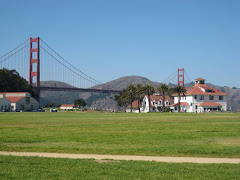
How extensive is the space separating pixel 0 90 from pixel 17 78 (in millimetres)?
7723

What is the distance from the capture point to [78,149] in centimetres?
1908

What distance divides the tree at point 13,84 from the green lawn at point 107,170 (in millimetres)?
126441

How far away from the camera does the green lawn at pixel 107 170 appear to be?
39.2 feet

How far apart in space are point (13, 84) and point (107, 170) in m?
136

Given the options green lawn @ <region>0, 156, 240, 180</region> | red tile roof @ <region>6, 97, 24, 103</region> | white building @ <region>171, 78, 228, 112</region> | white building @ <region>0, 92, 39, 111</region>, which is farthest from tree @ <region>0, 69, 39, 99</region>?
green lawn @ <region>0, 156, 240, 180</region>

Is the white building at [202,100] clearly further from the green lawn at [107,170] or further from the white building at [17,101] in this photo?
the green lawn at [107,170]

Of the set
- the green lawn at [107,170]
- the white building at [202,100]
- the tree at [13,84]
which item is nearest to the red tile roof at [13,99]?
the tree at [13,84]

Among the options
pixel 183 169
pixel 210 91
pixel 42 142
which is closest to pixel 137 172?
pixel 183 169

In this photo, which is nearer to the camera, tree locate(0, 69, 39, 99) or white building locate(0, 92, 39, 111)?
white building locate(0, 92, 39, 111)

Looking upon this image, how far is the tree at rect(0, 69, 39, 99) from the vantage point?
5428 inches

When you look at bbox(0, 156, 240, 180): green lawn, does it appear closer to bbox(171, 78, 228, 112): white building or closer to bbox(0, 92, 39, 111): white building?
bbox(171, 78, 228, 112): white building

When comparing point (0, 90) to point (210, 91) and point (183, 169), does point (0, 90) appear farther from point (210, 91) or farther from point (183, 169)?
point (183, 169)

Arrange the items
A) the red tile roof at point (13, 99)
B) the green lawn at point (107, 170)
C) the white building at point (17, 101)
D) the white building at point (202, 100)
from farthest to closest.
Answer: the white building at point (17, 101), the red tile roof at point (13, 99), the white building at point (202, 100), the green lawn at point (107, 170)

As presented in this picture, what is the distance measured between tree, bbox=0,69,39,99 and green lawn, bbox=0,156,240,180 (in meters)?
126
